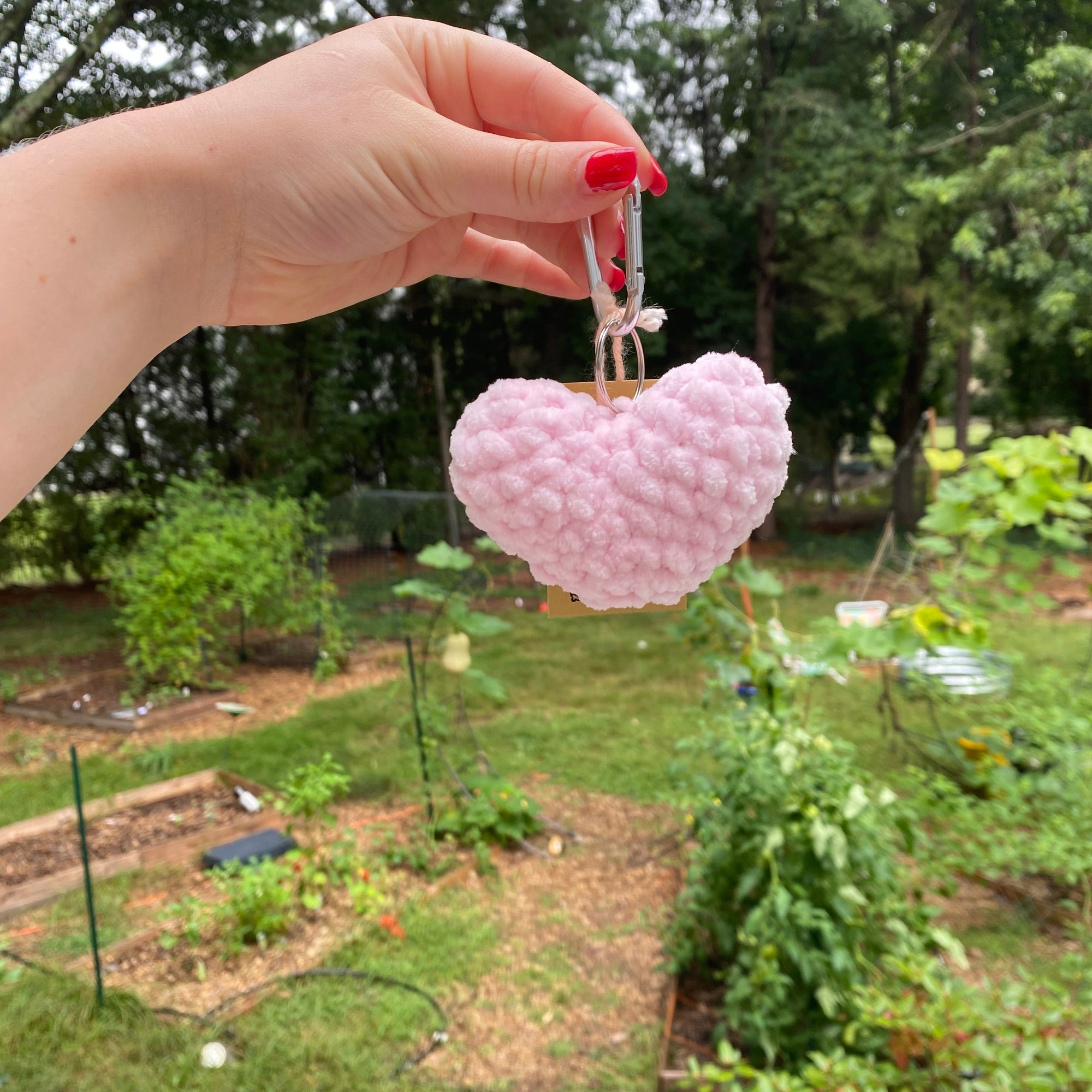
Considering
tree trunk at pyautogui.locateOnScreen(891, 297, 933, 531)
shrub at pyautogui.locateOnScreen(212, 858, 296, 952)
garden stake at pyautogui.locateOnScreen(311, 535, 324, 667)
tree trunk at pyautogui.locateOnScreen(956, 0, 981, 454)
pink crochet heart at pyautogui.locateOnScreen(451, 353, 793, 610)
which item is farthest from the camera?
tree trunk at pyautogui.locateOnScreen(891, 297, 933, 531)

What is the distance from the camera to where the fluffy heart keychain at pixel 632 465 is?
85 cm

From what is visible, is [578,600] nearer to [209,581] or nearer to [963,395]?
[209,581]

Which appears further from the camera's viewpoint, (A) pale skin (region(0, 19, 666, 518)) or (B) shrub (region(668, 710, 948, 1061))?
(B) shrub (region(668, 710, 948, 1061))

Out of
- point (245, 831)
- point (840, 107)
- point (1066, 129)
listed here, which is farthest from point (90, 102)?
point (1066, 129)

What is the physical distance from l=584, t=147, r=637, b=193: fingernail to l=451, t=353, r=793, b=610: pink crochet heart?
7.9 inches

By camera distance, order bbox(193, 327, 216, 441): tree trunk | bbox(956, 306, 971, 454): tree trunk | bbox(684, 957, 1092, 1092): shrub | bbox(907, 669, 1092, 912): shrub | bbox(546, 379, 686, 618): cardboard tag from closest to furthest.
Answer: bbox(546, 379, 686, 618): cardboard tag
bbox(684, 957, 1092, 1092): shrub
bbox(907, 669, 1092, 912): shrub
bbox(193, 327, 216, 441): tree trunk
bbox(956, 306, 971, 454): tree trunk

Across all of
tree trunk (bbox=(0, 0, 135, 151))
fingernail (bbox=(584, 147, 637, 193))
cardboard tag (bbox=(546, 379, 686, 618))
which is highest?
tree trunk (bbox=(0, 0, 135, 151))

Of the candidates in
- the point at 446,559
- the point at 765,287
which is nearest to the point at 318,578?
the point at 446,559

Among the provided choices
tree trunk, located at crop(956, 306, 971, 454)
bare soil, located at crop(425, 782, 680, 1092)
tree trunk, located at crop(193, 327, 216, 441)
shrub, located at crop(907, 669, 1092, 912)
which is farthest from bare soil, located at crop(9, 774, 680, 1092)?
tree trunk, located at crop(956, 306, 971, 454)

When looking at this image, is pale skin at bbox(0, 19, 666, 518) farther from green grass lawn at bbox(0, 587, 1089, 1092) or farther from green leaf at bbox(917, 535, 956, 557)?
green leaf at bbox(917, 535, 956, 557)

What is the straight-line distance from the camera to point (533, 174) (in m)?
0.86

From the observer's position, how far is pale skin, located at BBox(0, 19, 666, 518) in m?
0.77

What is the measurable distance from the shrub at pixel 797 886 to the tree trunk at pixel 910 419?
8.12 metres

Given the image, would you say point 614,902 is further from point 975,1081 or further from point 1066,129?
point 1066,129
